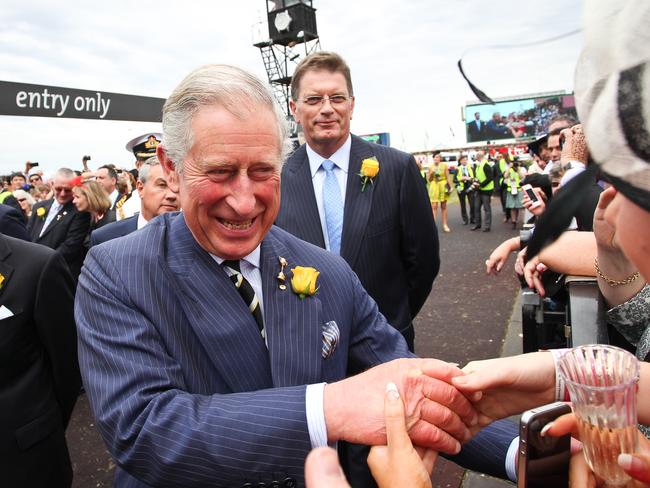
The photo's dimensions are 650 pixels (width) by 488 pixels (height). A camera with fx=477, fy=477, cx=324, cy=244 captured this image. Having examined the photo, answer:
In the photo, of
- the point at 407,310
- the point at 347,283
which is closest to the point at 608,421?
the point at 347,283

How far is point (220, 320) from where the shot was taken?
1425 millimetres

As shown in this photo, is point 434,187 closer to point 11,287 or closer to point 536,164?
point 536,164

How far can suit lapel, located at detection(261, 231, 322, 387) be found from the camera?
146 cm

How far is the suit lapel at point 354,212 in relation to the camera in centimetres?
311

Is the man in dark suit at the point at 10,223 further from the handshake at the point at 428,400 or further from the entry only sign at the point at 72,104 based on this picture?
the handshake at the point at 428,400

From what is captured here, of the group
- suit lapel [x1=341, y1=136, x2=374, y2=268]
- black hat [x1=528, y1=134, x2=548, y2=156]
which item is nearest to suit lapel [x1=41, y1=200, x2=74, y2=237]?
suit lapel [x1=341, y1=136, x2=374, y2=268]

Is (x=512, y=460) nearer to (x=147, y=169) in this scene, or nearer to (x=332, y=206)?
(x=332, y=206)

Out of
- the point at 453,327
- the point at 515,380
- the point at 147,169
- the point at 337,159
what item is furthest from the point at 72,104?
the point at 515,380

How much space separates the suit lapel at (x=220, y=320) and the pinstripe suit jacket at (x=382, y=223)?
5.41ft

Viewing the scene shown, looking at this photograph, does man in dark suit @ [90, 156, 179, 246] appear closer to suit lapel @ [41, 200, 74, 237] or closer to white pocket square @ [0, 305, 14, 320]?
white pocket square @ [0, 305, 14, 320]

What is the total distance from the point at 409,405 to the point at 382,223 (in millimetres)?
1972

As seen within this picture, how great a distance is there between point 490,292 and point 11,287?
731cm

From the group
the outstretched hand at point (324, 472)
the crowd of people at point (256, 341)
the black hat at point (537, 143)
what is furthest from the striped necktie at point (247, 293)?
the black hat at point (537, 143)

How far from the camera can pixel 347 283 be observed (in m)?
1.81
